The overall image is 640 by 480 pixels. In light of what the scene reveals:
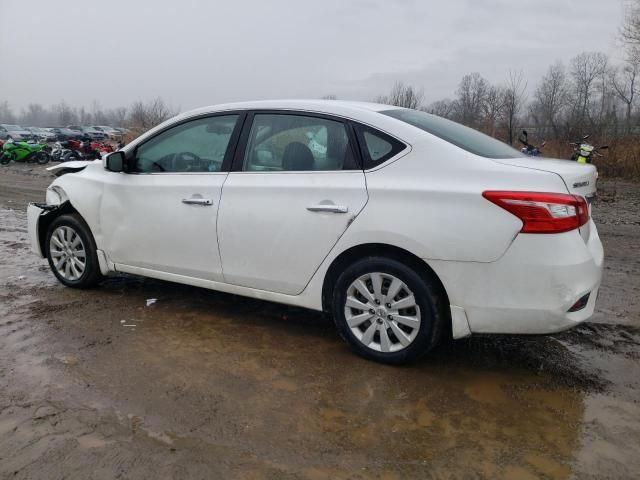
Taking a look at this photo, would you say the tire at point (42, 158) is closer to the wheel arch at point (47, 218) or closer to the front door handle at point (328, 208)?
the wheel arch at point (47, 218)

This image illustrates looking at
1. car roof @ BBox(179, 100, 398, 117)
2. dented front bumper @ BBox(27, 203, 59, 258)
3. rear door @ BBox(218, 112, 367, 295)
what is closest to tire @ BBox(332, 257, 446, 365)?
rear door @ BBox(218, 112, 367, 295)

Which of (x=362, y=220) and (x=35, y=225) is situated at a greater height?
(x=362, y=220)

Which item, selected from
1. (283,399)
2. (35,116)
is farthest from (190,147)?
(35,116)

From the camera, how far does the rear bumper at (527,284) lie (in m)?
2.99

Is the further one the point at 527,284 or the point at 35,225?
the point at 35,225

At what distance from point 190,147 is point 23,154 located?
68.2 ft

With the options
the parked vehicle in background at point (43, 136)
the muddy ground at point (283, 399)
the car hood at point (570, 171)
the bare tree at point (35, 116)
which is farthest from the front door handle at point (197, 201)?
the bare tree at point (35, 116)

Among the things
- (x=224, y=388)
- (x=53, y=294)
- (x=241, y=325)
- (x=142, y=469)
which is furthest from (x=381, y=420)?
(x=53, y=294)

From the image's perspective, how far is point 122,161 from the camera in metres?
4.49

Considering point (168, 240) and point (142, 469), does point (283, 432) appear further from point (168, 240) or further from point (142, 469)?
point (168, 240)

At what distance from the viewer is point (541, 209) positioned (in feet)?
9.74

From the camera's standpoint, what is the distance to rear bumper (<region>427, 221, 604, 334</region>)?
118 inches

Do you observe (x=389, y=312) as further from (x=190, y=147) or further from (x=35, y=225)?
(x=35, y=225)

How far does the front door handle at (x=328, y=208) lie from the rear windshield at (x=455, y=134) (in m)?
0.73
